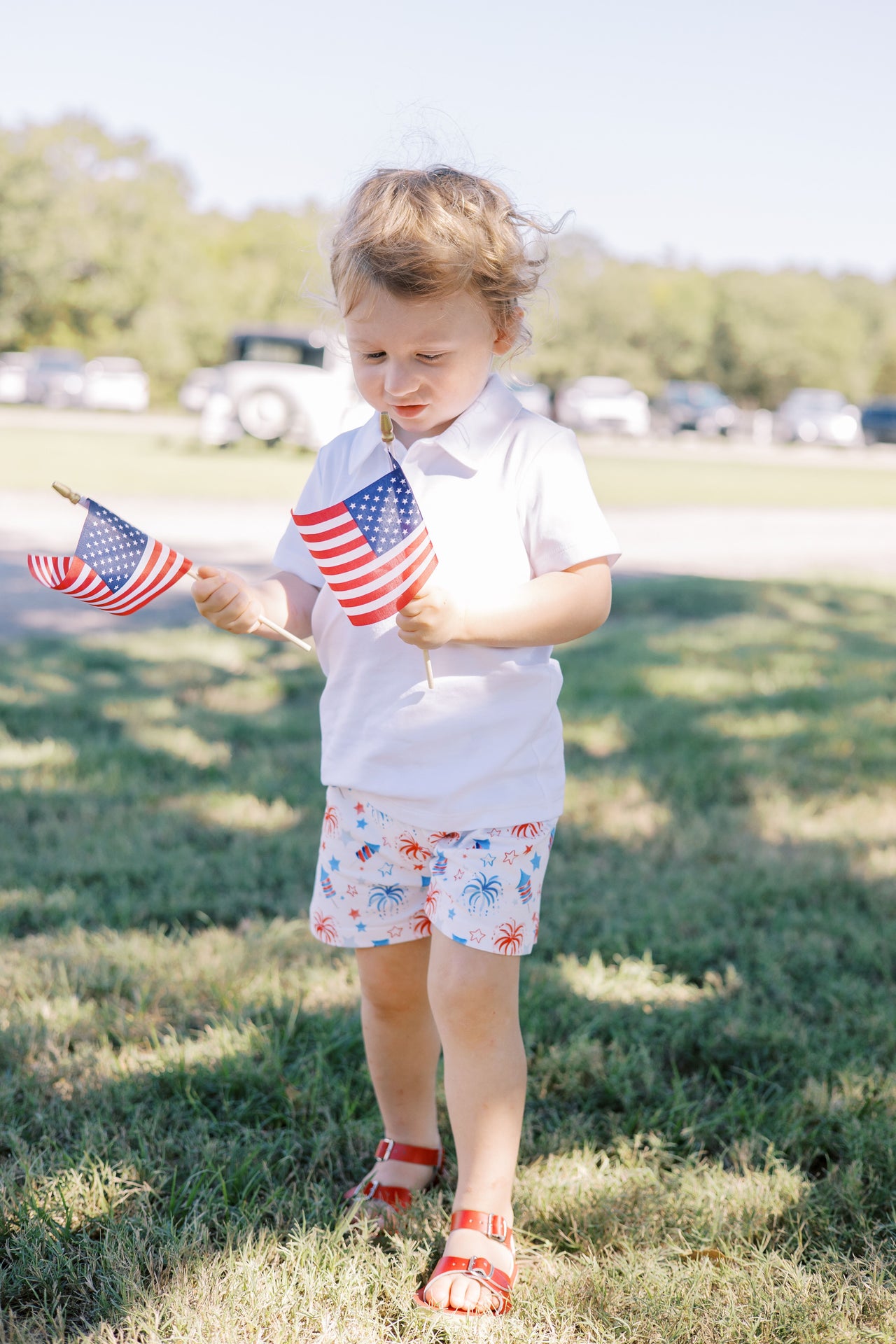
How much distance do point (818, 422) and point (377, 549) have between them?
32.7 metres

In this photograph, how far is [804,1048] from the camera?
7.69 ft

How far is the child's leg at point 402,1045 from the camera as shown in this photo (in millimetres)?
1935

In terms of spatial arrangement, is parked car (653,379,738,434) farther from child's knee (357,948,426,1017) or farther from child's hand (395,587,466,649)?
child's hand (395,587,466,649)

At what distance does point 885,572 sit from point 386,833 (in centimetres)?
749

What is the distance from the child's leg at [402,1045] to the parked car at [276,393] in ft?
46.0

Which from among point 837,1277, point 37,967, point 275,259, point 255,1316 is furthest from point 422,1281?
point 275,259

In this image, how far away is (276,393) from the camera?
1623cm

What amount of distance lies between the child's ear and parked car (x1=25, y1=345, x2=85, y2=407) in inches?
1205

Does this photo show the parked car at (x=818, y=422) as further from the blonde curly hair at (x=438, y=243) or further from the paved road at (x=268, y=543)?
the blonde curly hair at (x=438, y=243)

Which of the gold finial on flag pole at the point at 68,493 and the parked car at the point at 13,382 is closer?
the gold finial on flag pole at the point at 68,493

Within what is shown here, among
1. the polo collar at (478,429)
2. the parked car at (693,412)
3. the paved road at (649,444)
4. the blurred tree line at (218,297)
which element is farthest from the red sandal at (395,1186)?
the blurred tree line at (218,297)

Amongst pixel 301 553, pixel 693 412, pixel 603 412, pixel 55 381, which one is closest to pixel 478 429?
pixel 301 553

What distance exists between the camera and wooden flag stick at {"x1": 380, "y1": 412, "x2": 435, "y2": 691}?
5.34 ft

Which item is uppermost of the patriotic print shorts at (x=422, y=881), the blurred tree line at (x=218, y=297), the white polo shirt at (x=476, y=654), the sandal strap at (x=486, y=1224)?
the blurred tree line at (x=218, y=297)
